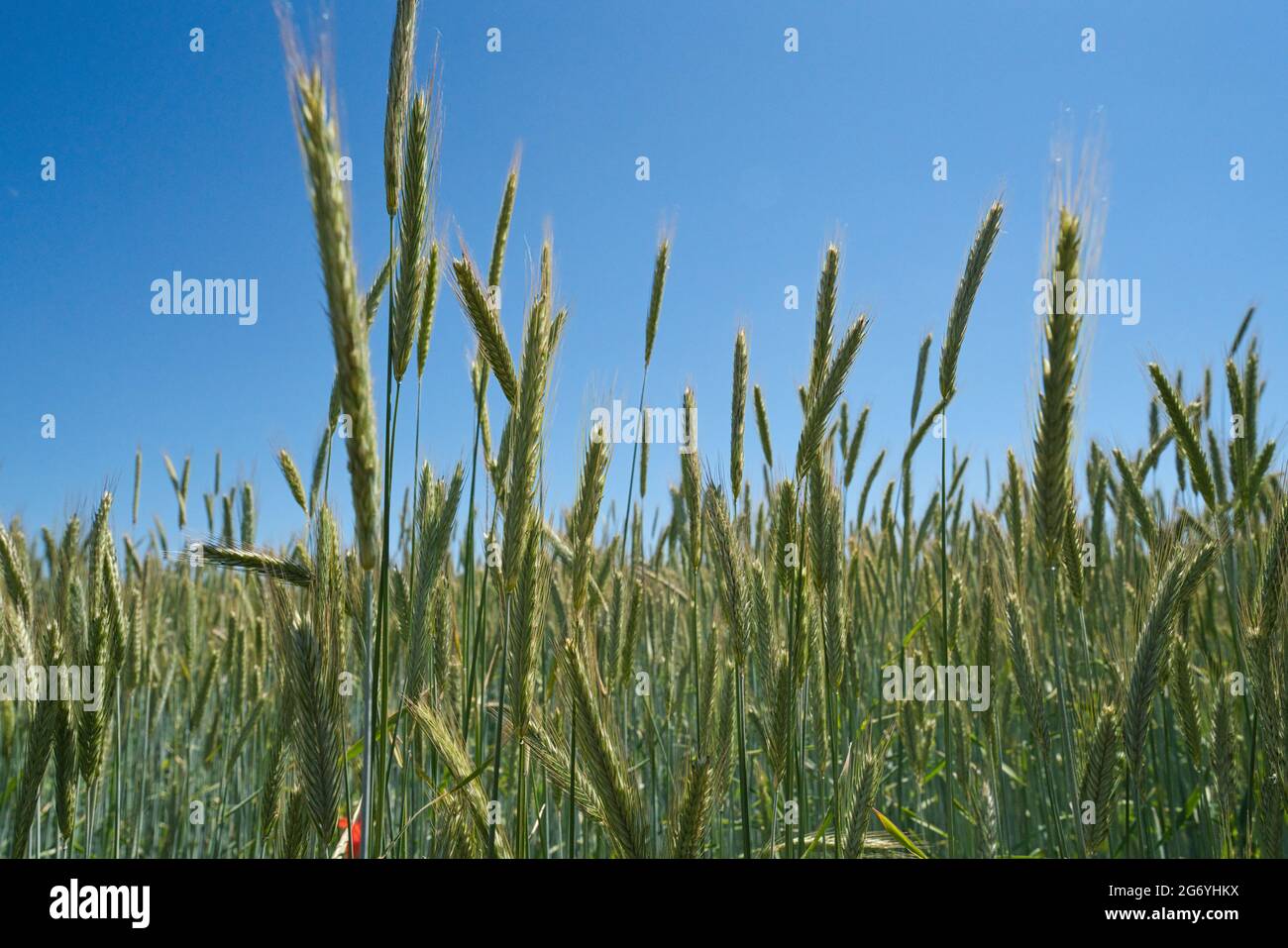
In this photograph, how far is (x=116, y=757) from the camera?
2.13 meters

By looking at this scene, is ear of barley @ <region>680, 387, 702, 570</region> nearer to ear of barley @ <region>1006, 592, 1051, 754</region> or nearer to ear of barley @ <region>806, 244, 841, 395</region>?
ear of barley @ <region>806, 244, 841, 395</region>

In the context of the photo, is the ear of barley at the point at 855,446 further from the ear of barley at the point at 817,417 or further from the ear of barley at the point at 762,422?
the ear of barley at the point at 817,417

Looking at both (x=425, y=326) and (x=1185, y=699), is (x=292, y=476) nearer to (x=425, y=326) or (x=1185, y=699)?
(x=425, y=326)

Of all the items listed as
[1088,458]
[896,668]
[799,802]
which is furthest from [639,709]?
[1088,458]

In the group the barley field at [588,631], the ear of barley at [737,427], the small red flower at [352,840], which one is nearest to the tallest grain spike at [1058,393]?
the barley field at [588,631]

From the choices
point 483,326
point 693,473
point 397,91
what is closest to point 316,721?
point 483,326

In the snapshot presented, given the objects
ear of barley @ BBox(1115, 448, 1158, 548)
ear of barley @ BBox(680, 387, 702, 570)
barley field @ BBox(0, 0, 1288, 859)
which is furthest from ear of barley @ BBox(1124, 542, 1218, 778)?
ear of barley @ BBox(680, 387, 702, 570)

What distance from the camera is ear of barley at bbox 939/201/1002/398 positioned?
185cm

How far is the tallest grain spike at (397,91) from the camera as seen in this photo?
4.42 ft

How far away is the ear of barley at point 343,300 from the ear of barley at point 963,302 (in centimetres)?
138

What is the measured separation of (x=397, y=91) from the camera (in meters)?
1.38
